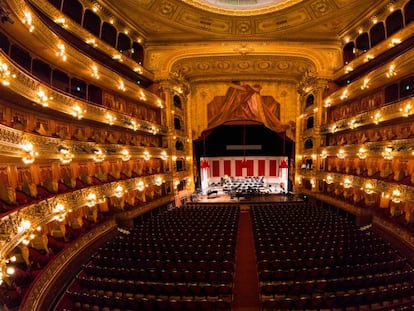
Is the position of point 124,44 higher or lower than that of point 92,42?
higher

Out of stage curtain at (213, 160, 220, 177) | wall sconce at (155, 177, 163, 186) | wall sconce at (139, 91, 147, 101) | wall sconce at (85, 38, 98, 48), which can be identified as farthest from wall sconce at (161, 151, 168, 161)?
stage curtain at (213, 160, 220, 177)

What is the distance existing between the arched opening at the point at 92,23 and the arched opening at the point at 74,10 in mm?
524

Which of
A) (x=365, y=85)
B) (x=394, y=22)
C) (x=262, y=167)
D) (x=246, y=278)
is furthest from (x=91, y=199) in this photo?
(x=394, y=22)

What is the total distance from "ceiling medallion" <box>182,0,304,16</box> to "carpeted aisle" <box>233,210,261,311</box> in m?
14.6

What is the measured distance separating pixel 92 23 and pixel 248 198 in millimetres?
17568

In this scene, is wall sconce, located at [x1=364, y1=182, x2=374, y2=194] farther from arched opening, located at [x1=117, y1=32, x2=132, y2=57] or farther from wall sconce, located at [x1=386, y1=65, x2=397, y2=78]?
arched opening, located at [x1=117, y1=32, x2=132, y2=57]

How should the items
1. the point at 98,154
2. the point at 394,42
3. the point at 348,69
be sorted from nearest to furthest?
the point at 98,154 → the point at 394,42 → the point at 348,69

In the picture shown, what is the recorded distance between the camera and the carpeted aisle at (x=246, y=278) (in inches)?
280

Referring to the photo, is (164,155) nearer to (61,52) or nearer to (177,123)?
(177,123)

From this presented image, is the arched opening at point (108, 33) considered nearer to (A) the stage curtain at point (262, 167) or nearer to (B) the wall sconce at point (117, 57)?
(B) the wall sconce at point (117, 57)

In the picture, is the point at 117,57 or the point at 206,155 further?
the point at 206,155

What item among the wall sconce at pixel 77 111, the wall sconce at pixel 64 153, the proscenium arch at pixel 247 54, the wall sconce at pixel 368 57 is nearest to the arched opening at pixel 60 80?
the wall sconce at pixel 77 111

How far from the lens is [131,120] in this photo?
52.9 feet

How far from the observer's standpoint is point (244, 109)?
2225 cm
